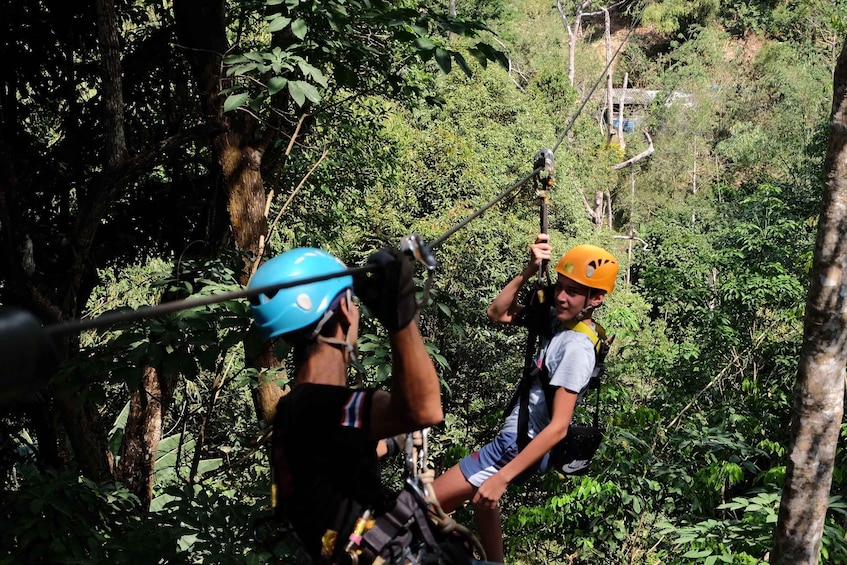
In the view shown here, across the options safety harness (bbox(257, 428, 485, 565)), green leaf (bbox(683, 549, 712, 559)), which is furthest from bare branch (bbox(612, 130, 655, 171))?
safety harness (bbox(257, 428, 485, 565))

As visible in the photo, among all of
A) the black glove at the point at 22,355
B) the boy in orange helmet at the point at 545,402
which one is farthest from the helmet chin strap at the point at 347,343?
the boy in orange helmet at the point at 545,402

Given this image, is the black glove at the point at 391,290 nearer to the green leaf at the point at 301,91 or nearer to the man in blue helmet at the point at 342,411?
the man in blue helmet at the point at 342,411

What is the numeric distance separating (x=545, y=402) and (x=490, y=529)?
527mm

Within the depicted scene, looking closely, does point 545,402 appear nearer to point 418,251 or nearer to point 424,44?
point 418,251

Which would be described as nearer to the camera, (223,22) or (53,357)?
(53,357)

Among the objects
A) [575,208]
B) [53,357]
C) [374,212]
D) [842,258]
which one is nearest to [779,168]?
[575,208]

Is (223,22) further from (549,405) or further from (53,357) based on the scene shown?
(53,357)

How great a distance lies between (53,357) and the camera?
109cm

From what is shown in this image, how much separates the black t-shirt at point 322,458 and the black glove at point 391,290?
0.21 meters

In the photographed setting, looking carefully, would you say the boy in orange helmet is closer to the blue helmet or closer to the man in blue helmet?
the man in blue helmet

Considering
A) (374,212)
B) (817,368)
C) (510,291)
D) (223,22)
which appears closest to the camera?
(510,291)

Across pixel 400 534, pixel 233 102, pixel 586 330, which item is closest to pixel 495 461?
pixel 586 330

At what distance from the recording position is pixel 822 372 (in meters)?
3.19

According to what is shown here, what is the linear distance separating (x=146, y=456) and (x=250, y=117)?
8.32ft
